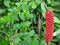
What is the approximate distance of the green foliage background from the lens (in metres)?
1.89

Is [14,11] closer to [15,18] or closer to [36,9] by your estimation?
[15,18]

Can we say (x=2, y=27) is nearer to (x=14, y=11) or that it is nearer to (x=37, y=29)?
(x=14, y=11)

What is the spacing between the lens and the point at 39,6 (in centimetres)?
241

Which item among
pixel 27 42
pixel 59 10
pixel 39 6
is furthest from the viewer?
pixel 59 10

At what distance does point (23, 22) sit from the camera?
6.59 ft

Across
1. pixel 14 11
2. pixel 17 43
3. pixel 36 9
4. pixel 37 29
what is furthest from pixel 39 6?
pixel 17 43

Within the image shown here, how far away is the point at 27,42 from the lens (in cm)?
189

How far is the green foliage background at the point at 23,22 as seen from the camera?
1888 mm

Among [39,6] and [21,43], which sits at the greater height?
[39,6]

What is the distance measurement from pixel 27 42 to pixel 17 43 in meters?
0.10

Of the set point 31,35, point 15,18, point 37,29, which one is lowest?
point 37,29

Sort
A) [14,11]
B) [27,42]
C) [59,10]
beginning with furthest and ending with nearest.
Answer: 1. [59,10]
2. [14,11]
3. [27,42]

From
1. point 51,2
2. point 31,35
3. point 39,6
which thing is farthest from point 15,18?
point 51,2

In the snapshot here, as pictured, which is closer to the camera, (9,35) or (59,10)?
(9,35)
